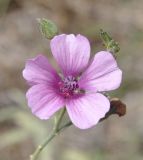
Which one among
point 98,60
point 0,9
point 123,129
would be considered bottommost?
point 123,129

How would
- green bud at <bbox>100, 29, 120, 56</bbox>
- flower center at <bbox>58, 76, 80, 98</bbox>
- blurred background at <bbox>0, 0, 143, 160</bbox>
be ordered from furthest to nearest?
blurred background at <bbox>0, 0, 143, 160</bbox>
flower center at <bbox>58, 76, 80, 98</bbox>
green bud at <bbox>100, 29, 120, 56</bbox>

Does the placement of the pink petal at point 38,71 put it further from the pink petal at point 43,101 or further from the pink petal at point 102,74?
the pink petal at point 102,74

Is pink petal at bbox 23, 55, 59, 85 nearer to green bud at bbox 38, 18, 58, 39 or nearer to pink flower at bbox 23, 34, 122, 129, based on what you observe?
pink flower at bbox 23, 34, 122, 129

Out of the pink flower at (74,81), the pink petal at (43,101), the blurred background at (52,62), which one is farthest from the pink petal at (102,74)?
the blurred background at (52,62)

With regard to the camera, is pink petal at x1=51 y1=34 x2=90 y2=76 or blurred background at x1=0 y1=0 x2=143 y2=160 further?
blurred background at x1=0 y1=0 x2=143 y2=160

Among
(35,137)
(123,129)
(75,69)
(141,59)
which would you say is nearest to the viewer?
(75,69)

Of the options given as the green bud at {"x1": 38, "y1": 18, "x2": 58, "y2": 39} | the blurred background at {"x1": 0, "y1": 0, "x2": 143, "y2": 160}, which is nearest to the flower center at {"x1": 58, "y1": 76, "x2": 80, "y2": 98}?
the green bud at {"x1": 38, "y1": 18, "x2": 58, "y2": 39}

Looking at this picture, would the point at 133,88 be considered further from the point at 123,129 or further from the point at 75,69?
the point at 75,69

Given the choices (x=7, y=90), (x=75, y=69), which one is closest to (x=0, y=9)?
(x=7, y=90)
